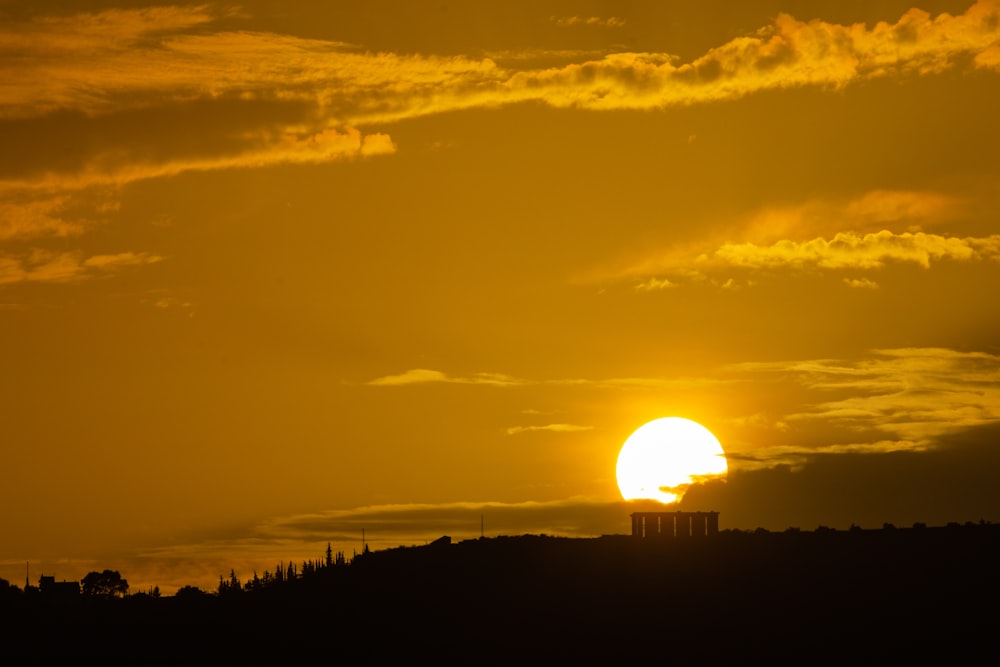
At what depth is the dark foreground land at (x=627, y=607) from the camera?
103 metres

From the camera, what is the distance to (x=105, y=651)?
137 m

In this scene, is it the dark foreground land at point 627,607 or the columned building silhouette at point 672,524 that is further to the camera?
the columned building silhouette at point 672,524

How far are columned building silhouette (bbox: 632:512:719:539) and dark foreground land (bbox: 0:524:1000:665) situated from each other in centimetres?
173

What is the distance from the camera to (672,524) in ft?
404

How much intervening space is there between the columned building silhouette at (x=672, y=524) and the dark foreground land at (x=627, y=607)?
1.73 meters

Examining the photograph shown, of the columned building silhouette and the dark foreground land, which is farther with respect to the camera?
the columned building silhouette

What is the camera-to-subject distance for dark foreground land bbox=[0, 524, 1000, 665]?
103438 mm

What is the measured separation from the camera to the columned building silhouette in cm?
12231

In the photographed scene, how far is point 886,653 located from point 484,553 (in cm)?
3493

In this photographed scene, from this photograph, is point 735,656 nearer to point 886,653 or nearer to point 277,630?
point 886,653

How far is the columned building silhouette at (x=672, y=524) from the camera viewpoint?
122 meters

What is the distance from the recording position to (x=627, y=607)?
4520 inches

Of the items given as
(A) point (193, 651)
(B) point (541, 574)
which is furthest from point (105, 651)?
(B) point (541, 574)

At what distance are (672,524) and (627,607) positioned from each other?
1026cm
